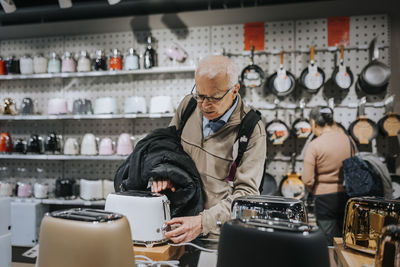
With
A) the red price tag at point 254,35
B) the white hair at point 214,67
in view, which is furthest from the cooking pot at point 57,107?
the white hair at point 214,67

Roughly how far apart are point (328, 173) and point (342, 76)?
109 centimetres

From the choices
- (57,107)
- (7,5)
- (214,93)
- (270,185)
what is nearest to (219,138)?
(214,93)

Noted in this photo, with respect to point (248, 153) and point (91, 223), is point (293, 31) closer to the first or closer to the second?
point (248, 153)

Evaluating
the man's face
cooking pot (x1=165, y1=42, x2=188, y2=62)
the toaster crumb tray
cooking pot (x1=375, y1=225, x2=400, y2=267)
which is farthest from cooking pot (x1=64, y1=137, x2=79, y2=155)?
cooking pot (x1=375, y1=225, x2=400, y2=267)

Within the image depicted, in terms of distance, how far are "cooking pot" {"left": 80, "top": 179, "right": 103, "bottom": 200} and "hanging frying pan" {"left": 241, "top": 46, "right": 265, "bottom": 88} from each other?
6.47 feet

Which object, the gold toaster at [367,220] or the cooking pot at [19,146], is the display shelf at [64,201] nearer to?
the cooking pot at [19,146]

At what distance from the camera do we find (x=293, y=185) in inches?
130

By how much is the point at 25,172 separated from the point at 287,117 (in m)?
3.38

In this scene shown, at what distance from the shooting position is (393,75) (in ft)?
10.9

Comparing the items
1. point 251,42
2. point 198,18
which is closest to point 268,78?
point 251,42

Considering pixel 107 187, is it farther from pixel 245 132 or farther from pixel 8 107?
pixel 245 132

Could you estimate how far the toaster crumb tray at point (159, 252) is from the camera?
3.27ft

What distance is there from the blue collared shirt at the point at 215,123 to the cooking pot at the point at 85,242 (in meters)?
0.74

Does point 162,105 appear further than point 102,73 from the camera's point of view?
No
